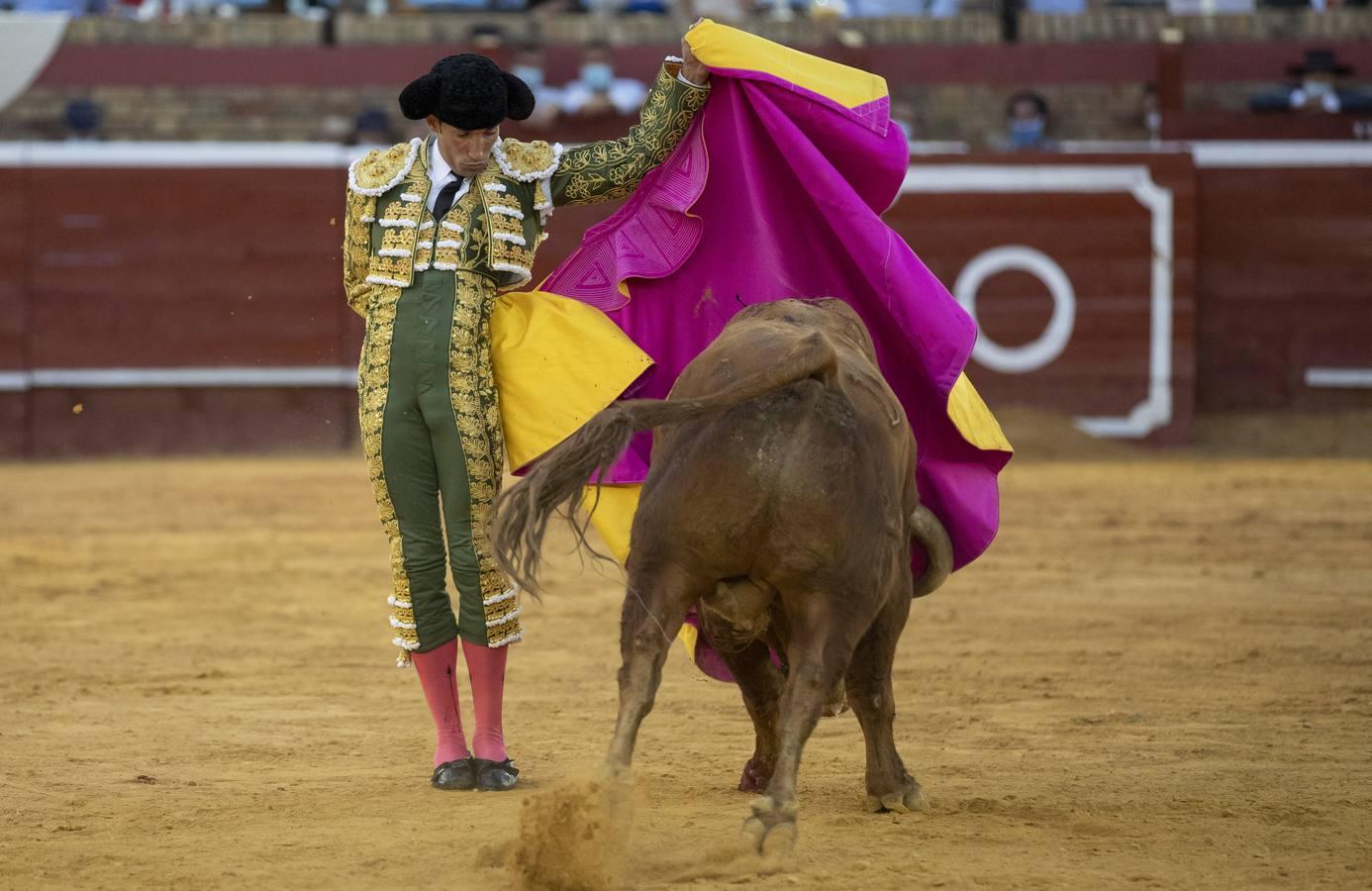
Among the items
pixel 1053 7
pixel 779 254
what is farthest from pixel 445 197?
pixel 1053 7

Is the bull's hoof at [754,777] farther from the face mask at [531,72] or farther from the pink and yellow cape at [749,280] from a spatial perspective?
the face mask at [531,72]

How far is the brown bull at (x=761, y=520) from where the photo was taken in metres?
2.72

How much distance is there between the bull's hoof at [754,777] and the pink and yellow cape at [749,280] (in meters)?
0.31

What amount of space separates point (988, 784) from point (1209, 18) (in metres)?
9.06

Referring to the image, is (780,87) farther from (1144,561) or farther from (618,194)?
(1144,561)

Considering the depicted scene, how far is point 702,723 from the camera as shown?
412 centimetres

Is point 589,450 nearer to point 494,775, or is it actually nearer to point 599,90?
point 494,775

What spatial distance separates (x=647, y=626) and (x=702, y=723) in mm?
1405

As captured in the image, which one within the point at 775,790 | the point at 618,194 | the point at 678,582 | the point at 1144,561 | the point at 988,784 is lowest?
the point at 1144,561

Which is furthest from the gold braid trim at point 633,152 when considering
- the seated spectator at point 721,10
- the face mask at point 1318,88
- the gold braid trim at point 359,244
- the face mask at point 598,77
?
the face mask at point 1318,88

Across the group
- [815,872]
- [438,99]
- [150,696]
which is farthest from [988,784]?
[150,696]

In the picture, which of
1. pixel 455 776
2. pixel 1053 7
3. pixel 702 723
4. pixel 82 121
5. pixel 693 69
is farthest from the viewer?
pixel 1053 7

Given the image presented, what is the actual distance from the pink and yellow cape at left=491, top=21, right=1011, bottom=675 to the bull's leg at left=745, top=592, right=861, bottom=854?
72 cm

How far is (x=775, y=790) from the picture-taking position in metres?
2.70
